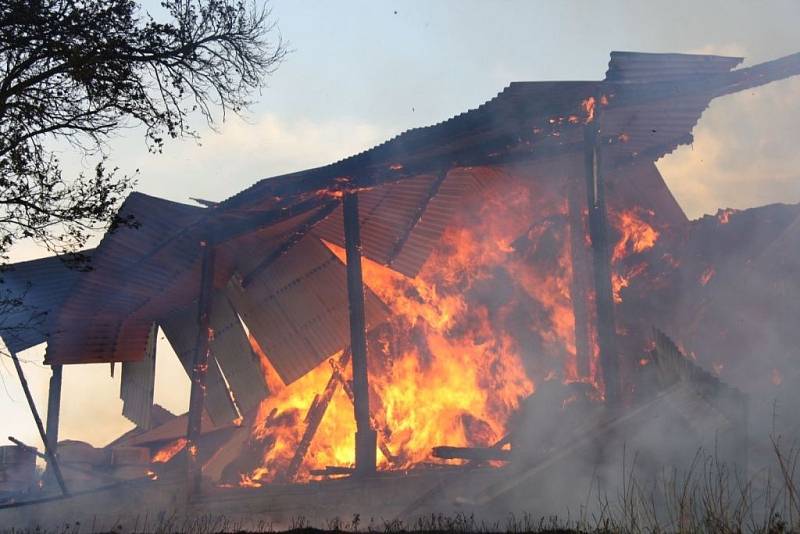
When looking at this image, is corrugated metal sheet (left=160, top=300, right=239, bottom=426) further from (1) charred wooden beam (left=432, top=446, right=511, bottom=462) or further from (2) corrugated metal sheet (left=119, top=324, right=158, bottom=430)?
(1) charred wooden beam (left=432, top=446, right=511, bottom=462)

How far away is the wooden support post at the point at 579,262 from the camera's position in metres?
14.6

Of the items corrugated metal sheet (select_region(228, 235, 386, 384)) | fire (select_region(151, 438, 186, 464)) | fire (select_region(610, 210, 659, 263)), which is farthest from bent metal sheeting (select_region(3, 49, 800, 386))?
fire (select_region(151, 438, 186, 464))

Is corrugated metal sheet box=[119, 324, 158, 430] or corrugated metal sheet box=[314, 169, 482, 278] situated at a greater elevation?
corrugated metal sheet box=[314, 169, 482, 278]

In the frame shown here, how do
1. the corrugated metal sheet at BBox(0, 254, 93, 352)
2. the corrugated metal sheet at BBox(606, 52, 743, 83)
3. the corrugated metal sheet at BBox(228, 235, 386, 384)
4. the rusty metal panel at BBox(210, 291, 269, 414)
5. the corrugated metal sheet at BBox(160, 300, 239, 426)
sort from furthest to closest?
the corrugated metal sheet at BBox(0, 254, 93, 352), the corrugated metal sheet at BBox(160, 300, 239, 426), the rusty metal panel at BBox(210, 291, 269, 414), the corrugated metal sheet at BBox(228, 235, 386, 384), the corrugated metal sheet at BBox(606, 52, 743, 83)

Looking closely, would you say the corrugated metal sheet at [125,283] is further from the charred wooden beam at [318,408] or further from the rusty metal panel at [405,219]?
the charred wooden beam at [318,408]

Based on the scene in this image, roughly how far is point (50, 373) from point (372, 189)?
1183cm

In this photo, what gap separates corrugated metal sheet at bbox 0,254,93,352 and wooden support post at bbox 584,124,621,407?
11.6 metres

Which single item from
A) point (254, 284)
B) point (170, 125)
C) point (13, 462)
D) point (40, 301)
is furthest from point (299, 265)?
point (13, 462)

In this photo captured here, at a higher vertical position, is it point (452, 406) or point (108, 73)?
point (108, 73)

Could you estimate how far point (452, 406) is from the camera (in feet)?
51.4

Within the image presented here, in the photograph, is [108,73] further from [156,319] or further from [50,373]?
[50,373]

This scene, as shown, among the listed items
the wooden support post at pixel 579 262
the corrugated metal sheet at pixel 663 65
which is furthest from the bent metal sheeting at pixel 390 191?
the wooden support post at pixel 579 262

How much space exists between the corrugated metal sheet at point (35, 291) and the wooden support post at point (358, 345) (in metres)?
7.43

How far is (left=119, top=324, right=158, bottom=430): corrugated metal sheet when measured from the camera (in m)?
19.6
